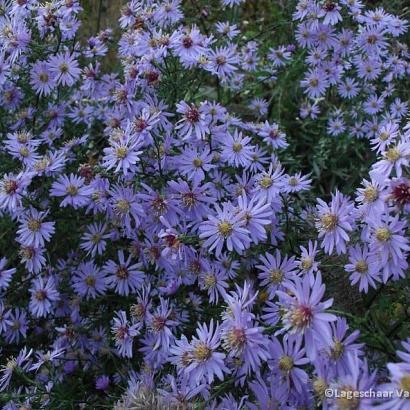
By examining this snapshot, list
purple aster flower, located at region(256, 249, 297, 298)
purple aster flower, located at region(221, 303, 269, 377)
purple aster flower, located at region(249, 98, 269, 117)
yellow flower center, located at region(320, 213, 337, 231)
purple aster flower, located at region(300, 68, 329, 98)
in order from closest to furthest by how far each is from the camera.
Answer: purple aster flower, located at region(221, 303, 269, 377) → yellow flower center, located at region(320, 213, 337, 231) → purple aster flower, located at region(256, 249, 297, 298) → purple aster flower, located at region(300, 68, 329, 98) → purple aster flower, located at region(249, 98, 269, 117)

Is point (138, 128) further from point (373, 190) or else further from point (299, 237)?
point (373, 190)

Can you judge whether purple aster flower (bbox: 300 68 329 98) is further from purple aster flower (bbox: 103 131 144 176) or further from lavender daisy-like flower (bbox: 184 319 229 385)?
lavender daisy-like flower (bbox: 184 319 229 385)

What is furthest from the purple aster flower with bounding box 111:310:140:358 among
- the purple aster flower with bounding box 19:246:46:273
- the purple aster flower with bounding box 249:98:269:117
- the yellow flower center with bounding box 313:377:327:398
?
the purple aster flower with bounding box 249:98:269:117

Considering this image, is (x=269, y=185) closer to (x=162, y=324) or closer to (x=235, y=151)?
(x=235, y=151)

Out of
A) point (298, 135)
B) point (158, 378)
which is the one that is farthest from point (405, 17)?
point (158, 378)

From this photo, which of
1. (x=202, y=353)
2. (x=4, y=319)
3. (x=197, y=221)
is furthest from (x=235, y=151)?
(x=4, y=319)

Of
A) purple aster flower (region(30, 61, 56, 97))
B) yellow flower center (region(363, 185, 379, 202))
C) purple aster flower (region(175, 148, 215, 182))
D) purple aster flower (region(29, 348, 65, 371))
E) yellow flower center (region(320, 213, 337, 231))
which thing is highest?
purple aster flower (region(30, 61, 56, 97))

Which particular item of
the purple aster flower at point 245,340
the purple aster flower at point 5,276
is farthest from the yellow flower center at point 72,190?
the purple aster flower at point 245,340
